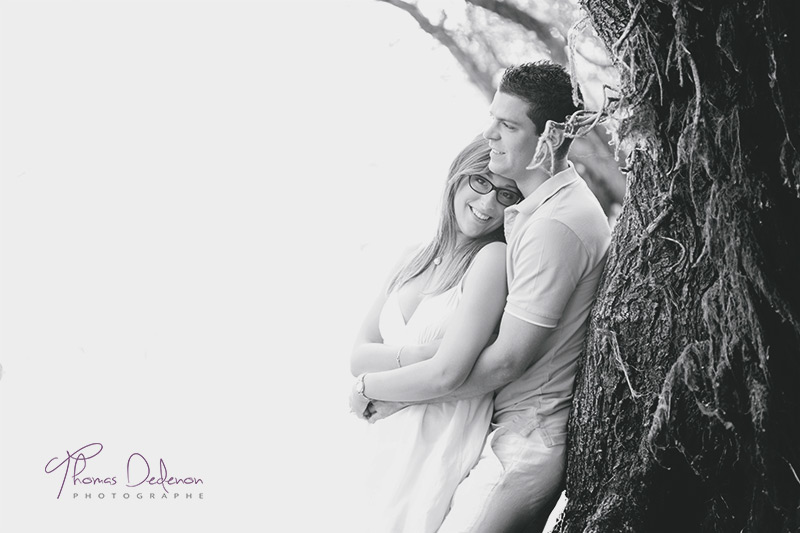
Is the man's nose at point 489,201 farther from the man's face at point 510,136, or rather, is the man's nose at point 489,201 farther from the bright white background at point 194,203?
the bright white background at point 194,203

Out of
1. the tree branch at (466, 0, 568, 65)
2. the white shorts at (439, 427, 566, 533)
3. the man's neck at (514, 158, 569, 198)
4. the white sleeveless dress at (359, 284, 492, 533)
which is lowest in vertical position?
the white shorts at (439, 427, 566, 533)

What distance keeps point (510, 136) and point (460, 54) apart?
3.96 m

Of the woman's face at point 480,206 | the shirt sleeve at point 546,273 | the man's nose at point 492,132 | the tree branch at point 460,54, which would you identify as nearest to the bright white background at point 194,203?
the tree branch at point 460,54

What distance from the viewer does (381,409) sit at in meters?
2.51

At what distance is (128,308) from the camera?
22.4 feet

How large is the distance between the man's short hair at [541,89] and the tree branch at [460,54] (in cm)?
372

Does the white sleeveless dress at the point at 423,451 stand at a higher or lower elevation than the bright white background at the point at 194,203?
lower

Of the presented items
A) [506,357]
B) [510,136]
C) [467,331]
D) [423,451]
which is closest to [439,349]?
[467,331]

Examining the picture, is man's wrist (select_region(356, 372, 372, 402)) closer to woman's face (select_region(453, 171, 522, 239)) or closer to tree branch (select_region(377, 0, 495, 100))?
woman's face (select_region(453, 171, 522, 239))

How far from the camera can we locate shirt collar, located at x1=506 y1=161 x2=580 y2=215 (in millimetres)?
2246

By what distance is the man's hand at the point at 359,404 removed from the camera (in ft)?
8.23

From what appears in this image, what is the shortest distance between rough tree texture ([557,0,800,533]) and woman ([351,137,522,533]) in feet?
1.27

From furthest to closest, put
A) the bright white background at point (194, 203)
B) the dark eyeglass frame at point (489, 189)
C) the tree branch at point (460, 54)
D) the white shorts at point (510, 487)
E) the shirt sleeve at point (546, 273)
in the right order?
the bright white background at point (194, 203), the tree branch at point (460, 54), the dark eyeglass frame at point (489, 189), the white shorts at point (510, 487), the shirt sleeve at point (546, 273)

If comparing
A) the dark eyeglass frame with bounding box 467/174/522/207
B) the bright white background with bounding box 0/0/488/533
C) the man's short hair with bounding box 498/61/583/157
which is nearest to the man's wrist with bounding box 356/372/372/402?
the dark eyeglass frame with bounding box 467/174/522/207
